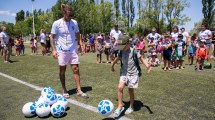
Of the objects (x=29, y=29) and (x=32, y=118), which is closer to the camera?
(x=32, y=118)

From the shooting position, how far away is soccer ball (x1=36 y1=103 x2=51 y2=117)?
4656 millimetres

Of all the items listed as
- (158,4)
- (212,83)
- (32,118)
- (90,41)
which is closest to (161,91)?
(212,83)

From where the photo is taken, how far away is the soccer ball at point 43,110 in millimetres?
4656

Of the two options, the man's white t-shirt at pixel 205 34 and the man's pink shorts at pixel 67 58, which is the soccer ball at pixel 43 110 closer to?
the man's pink shorts at pixel 67 58

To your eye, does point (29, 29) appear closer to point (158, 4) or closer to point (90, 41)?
point (158, 4)

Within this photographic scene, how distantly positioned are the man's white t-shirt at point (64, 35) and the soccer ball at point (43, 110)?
176 cm

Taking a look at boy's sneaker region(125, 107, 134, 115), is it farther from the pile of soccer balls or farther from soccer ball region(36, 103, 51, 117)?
→ soccer ball region(36, 103, 51, 117)

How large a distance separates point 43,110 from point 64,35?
2.18 metres

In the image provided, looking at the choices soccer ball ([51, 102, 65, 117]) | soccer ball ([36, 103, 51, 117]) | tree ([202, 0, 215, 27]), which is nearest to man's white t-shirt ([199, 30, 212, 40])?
soccer ball ([51, 102, 65, 117])

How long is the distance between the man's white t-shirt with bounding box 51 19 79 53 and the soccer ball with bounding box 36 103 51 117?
1760 millimetres

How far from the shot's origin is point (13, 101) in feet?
19.3

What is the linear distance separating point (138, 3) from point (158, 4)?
28.6 feet

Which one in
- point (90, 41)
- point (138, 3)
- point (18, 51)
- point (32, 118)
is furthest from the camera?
point (138, 3)

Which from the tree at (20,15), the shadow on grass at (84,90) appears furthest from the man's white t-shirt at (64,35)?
the tree at (20,15)
